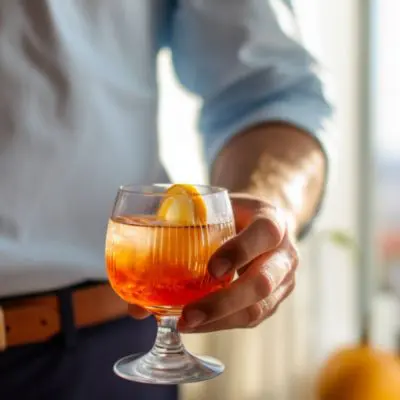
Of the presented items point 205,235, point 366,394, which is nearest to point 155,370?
point 205,235

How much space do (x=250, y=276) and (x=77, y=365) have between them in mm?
338

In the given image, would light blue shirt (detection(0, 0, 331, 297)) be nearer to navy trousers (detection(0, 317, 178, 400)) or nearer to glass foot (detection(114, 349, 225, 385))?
navy trousers (detection(0, 317, 178, 400))

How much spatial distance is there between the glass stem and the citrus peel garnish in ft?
0.29

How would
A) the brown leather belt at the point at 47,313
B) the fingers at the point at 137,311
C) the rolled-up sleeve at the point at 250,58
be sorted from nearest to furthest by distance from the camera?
the fingers at the point at 137,311, the brown leather belt at the point at 47,313, the rolled-up sleeve at the point at 250,58

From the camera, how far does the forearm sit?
84 centimetres

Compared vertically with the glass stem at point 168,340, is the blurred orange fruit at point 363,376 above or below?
below

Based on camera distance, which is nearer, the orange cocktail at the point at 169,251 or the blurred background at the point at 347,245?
the orange cocktail at the point at 169,251

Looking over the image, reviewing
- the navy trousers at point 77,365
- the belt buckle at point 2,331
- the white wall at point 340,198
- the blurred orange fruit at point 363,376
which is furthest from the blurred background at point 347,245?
the belt buckle at point 2,331

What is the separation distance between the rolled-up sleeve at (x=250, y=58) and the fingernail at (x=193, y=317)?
419 mm

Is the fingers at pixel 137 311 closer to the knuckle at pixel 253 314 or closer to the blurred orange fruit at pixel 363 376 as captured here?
the knuckle at pixel 253 314

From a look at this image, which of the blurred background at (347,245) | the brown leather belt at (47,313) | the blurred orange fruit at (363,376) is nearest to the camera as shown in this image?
the brown leather belt at (47,313)

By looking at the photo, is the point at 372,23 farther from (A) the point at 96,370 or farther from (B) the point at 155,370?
(B) the point at 155,370

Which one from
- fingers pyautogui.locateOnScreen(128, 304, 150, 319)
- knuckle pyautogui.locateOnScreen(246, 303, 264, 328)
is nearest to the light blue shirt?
fingers pyautogui.locateOnScreen(128, 304, 150, 319)

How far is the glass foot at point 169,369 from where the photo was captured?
59 centimetres
